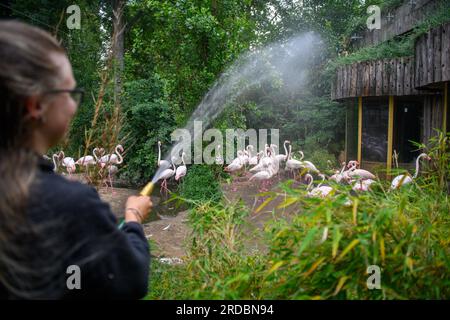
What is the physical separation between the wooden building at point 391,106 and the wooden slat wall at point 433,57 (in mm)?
17

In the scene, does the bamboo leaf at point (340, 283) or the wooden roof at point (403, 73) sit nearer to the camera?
the bamboo leaf at point (340, 283)

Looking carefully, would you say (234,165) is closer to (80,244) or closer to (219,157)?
(219,157)

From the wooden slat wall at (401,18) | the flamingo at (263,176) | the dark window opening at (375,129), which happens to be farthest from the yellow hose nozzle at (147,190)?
the wooden slat wall at (401,18)

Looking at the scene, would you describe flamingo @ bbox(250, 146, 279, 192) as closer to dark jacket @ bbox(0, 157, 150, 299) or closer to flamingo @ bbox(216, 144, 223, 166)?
flamingo @ bbox(216, 144, 223, 166)

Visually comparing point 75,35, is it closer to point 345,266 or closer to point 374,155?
point 374,155

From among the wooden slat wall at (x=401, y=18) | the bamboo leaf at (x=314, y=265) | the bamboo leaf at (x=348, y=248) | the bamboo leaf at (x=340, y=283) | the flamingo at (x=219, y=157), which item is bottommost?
the bamboo leaf at (x=340, y=283)

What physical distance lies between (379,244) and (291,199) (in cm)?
38

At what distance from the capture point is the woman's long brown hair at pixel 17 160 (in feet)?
3.49

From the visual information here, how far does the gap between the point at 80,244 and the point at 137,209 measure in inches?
17.1

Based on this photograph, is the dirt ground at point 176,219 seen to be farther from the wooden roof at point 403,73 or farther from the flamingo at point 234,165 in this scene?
the wooden roof at point 403,73

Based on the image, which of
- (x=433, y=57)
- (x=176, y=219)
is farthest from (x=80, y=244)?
(x=433, y=57)

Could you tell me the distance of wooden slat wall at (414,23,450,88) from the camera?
6.64 meters

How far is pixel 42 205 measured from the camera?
110 centimetres
